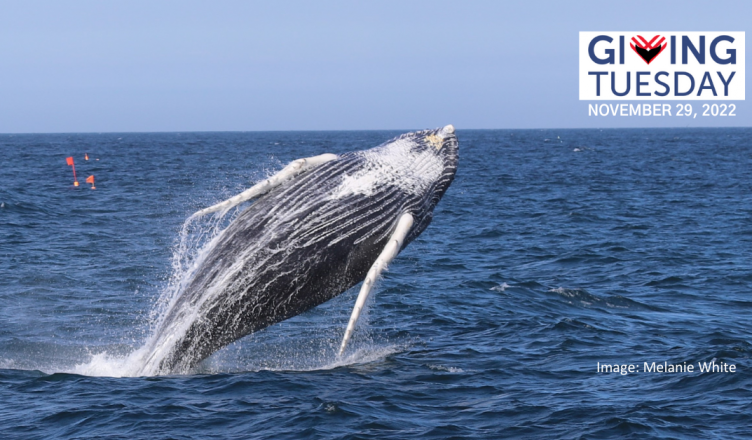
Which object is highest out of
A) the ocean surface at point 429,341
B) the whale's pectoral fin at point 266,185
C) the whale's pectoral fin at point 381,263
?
the whale's pectoral fin at point 266,185

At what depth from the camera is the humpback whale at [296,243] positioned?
12.8 meters

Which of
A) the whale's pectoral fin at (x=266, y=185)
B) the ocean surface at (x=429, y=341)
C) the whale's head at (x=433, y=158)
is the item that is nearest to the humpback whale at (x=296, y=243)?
the whale's pectoral fin at (x=266, y=185)

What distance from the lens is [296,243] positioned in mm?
12758

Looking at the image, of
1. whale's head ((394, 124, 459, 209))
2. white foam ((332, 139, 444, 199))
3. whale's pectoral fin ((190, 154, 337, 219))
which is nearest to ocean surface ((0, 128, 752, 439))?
whale's pectoral fin ((190, 154, 337, 219))

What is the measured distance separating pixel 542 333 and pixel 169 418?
865 cm

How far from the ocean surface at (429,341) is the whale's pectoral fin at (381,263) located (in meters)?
1.49

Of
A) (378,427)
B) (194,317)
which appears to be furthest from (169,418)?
(378,427)

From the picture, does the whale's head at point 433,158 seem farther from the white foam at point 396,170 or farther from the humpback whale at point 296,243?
the humpback whale at point 296,243

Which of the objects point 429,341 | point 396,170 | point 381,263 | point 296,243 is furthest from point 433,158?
point 429,341

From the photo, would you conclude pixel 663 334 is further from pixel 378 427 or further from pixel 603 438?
pixel 378 427

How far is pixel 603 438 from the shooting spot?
1183cm

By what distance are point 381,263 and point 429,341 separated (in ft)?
17.2

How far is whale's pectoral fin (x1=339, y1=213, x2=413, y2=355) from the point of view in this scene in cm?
1196

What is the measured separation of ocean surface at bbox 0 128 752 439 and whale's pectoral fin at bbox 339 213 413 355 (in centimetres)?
149
